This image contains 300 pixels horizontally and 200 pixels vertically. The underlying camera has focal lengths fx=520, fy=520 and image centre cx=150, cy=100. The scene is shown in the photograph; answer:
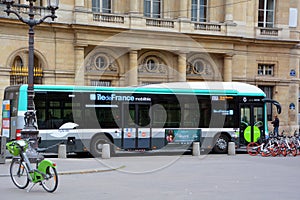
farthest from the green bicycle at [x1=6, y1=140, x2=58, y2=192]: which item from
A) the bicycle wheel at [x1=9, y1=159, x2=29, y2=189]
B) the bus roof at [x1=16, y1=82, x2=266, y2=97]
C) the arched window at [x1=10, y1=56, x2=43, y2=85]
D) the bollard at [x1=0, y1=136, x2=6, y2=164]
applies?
the arched window at [x1=10, y1=56, x2=43, y2=85]

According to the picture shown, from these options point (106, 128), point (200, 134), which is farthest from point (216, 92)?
point (106, 128)

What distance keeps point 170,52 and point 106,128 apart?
49.7 ft

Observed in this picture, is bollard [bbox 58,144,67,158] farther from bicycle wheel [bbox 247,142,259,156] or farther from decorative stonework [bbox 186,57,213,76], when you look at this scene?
decorative stonework [bbox 186,57,213,76]

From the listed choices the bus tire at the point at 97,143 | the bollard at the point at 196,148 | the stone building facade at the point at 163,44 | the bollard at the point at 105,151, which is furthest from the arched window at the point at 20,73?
the bollard at the point at 196,148

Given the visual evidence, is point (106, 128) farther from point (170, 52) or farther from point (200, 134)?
point (170, 52)

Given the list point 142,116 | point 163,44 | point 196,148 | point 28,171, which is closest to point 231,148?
point 196,148

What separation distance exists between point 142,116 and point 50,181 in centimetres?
1175

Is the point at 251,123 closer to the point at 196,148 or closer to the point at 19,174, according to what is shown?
the point at 196,148

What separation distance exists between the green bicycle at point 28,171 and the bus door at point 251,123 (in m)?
15.4

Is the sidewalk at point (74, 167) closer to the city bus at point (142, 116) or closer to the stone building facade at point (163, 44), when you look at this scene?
the city bus at point (142, 116)

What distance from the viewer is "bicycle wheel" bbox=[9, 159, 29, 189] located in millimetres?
12204

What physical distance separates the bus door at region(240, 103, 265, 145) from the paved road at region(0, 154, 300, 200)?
5.26 meters

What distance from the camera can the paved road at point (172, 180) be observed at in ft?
38.4

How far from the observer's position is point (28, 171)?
11.9 metres
